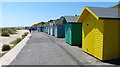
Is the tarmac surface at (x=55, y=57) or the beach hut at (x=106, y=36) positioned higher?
the beach hut at (x=106, y=36)

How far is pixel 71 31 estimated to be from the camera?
1344 cm

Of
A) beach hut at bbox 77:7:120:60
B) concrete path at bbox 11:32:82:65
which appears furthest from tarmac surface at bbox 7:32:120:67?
beach hut at bbox 77:7:120:60

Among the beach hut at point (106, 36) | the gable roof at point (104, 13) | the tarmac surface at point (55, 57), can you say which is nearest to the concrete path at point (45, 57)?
the tarmac surface at point (55, 57)

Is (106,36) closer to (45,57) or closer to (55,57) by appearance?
(55,57)

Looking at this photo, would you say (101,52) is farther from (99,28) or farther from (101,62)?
(99,28)

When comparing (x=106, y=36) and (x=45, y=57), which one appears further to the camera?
(x=45, y=57)

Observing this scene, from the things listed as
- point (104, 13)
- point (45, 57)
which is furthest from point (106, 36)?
point (45, 57)

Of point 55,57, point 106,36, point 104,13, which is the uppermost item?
point 104,13

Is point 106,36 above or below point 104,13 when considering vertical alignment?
below

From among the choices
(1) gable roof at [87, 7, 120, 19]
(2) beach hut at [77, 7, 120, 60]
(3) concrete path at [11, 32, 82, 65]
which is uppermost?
(1) gable roof at [87, 7, 120, 19]

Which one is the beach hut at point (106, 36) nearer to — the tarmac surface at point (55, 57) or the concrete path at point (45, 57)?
the tarmac surface at point (55, 57)

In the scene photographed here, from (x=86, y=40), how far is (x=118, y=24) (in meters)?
2.90

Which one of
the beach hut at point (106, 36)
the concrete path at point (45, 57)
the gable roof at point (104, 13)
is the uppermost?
the gable roof at point (104, 13)

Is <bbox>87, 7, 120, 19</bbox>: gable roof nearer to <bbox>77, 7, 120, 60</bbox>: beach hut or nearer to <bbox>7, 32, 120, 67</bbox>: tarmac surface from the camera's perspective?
<bbox>77, 7, 120, 60</bbox>: beach hut
